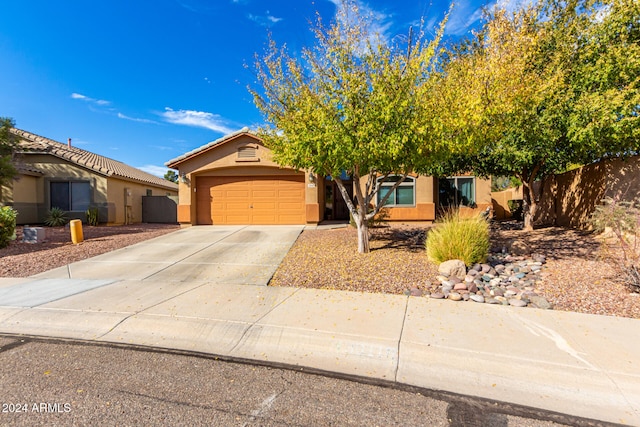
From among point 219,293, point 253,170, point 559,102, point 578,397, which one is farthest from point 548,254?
point 253,170

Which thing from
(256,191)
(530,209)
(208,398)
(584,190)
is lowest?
(208,398)

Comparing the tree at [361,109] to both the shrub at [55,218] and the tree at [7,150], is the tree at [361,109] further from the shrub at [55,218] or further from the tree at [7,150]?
the shrub at [55,218]

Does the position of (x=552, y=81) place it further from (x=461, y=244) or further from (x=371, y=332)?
(x=371, y=332)

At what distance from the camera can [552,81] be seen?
328 inches

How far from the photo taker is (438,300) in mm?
5527

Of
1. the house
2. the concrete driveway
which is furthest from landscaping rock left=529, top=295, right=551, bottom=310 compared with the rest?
the house

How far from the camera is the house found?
15281mm

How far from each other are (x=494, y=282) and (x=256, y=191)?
463 inches

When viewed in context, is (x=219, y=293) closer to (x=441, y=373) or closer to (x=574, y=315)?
(x=441, y=373)

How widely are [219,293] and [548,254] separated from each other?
767cm

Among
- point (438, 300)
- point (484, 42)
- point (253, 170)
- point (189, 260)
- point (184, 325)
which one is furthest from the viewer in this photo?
point (253, 170)

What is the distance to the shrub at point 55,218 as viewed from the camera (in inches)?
642

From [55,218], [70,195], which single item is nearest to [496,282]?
[55,218]

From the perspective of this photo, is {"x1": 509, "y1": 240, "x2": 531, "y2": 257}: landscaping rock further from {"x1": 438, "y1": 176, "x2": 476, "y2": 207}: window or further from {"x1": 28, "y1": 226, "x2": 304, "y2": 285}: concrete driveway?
{"x1": 438, "y1": 176, "x2": 476, "y2": 207}: window
